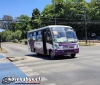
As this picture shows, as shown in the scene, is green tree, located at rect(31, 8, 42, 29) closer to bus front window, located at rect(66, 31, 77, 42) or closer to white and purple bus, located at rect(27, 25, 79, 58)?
white and purple bus, located at rect(27, 25, 79, 58)

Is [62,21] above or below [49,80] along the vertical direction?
above

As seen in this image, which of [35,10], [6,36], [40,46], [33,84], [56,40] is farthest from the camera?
[6,36]

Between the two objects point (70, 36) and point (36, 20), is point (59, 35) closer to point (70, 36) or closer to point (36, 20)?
point (70, 36)

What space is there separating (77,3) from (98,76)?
71.7 metres

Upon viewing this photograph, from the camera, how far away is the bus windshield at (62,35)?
57.4ft

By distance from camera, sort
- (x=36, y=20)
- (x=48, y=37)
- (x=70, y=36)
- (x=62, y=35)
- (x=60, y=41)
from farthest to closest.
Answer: (x=36, y=20) → (x=48, y=37) → (x=70, y=36) → (x=62, y=35) → (x=60, y=41)

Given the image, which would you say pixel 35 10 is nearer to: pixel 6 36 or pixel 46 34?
pixel 6 36

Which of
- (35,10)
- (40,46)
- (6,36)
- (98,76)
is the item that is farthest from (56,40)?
(6,36)

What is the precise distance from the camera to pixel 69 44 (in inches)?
687

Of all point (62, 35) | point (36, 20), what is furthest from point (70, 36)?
point (36, 20)

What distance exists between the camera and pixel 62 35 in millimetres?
17594

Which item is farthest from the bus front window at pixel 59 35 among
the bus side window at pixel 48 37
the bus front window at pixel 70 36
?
the bus side window at pixel 48 37

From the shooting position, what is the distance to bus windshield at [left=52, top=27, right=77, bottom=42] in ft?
57.4

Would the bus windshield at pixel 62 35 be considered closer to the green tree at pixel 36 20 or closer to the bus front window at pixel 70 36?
the bus front window at pixel 70 36
